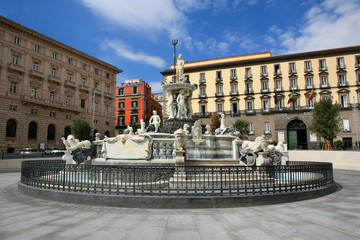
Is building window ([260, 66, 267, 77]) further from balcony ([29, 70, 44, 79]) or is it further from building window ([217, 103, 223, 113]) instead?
balcony ([29, 70, 44, 79])

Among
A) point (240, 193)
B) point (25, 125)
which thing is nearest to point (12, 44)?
point (25, 125)

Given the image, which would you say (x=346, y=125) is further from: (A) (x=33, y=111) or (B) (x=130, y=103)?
(A) (x=33, y=111)

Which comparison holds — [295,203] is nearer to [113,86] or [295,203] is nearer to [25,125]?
[25,125]

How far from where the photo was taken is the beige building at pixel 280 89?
4488 centimetres

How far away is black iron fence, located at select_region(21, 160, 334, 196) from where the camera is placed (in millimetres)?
7008

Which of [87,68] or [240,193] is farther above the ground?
[87,68]

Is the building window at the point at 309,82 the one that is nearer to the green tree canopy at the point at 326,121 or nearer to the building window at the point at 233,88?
the green tree canopy at the point at 326,121

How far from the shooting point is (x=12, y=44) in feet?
121

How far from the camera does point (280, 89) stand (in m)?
48.8

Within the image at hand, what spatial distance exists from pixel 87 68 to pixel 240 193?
2026 inches

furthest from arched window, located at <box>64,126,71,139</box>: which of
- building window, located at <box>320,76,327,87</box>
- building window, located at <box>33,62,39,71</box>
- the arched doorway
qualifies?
building window, located at <box>320,76,327,87</box>

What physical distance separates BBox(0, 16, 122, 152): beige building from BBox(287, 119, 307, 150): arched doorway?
40532 mm

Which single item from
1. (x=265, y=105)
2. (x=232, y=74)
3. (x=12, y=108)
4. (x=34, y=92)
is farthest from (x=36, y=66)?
(x=265, y=105)

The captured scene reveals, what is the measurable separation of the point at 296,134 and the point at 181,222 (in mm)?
47749
